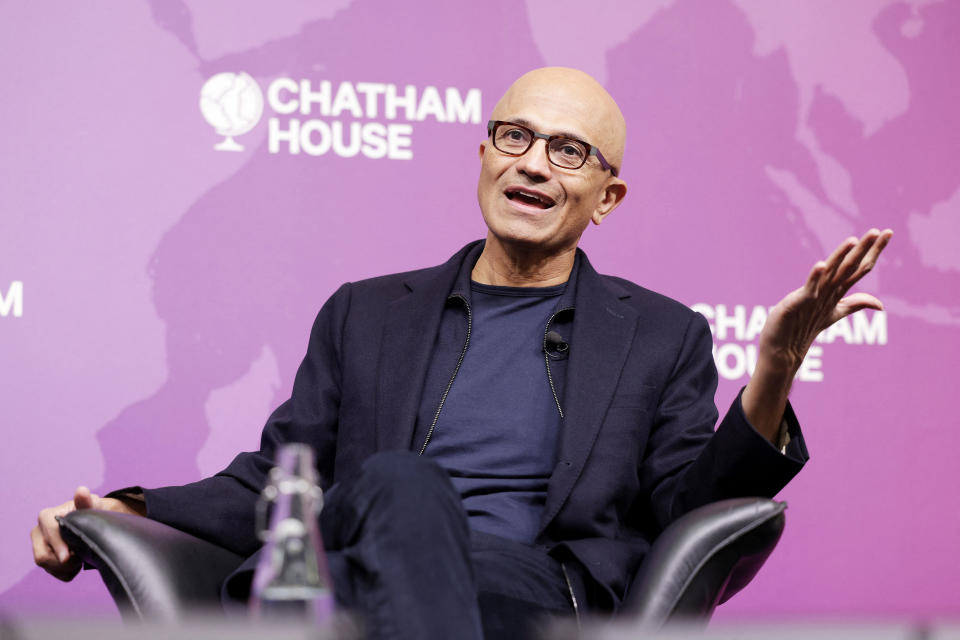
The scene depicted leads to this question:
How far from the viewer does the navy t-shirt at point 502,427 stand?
1883mm

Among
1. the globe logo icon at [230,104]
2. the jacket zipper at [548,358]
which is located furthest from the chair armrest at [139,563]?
the globe logo icon at [230,104]

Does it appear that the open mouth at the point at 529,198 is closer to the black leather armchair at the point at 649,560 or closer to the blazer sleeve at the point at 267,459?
the blazer sleeve at the point at 267,459

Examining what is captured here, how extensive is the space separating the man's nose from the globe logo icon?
881 mm

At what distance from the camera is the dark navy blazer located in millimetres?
1759

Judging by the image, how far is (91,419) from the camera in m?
2.62

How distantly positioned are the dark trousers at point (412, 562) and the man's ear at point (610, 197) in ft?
3.05

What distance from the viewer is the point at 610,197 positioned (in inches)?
91.5

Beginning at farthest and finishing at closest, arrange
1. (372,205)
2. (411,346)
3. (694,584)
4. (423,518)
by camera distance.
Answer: (372,205) → (411,346) → (694,584) → (423,518)

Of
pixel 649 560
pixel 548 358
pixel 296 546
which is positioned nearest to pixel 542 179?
pixel 548 358

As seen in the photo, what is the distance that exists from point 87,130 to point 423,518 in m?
1.76

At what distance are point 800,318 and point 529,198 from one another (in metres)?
0.68

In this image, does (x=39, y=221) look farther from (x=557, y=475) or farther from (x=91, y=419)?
(x=557, y=475)

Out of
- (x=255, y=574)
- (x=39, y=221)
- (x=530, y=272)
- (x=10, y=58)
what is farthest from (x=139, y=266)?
(x=255, y=574)

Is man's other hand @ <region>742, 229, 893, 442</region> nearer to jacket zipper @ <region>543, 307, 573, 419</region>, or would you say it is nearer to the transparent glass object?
jacket zipper @ <region>543, 307, 573, 419</region>
